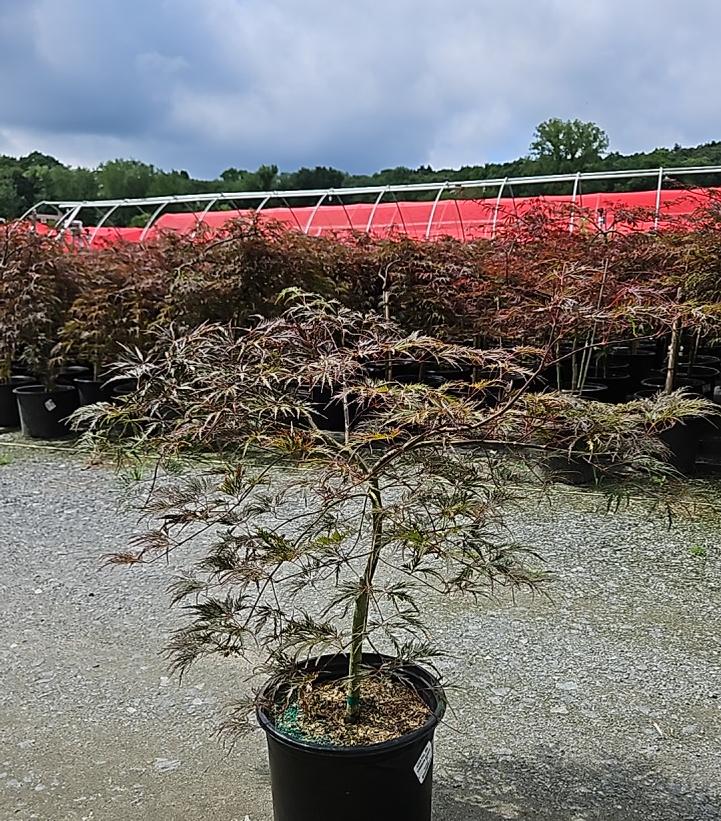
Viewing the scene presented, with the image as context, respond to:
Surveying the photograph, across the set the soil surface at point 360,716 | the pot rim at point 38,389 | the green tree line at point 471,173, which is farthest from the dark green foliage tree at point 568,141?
the soil surface at point 360,716

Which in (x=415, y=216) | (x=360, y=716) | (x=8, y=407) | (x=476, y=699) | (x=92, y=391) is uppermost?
(x=415, y=216)

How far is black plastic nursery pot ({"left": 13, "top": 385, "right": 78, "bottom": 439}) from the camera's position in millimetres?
5773

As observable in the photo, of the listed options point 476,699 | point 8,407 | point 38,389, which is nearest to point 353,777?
point 476,699

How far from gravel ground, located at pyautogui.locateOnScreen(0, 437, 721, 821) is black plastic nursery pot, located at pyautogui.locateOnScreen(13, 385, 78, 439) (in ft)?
7.43

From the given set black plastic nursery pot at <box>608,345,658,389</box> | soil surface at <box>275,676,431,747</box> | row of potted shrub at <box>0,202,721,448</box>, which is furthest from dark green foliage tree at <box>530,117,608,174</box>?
soil surface at <box>275,676,431,747</box>

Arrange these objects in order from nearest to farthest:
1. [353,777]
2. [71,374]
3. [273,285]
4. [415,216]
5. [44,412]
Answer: [353,777] < [273,285] < [44,412] < [71,374] < [415,216]

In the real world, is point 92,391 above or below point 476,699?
above

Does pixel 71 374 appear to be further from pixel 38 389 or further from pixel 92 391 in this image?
pixel 92 391

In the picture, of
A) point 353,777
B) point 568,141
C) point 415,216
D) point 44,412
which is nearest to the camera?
point 353,777

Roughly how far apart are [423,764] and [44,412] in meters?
4.92

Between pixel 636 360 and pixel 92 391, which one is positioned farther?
pixel 636 360

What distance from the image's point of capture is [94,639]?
274 centimetres

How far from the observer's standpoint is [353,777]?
154 centimetres

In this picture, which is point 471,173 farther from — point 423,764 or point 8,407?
point 423,764
